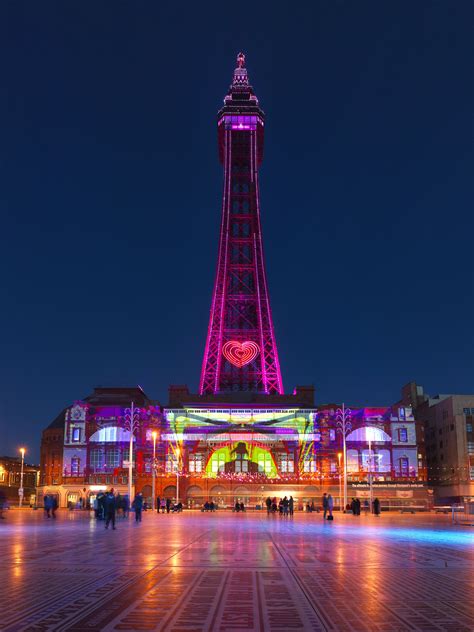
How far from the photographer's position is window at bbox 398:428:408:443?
366ft

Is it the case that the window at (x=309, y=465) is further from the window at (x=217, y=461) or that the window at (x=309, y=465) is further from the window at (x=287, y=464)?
the window at (x=217, y=461)

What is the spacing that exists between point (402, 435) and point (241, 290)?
37.9m

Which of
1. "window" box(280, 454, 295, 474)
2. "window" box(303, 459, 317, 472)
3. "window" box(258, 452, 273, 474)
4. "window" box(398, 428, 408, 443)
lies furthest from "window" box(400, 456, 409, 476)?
"window" box(258, 452, 273, 474)

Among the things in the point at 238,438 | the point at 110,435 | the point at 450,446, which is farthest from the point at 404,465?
the point at 110,435

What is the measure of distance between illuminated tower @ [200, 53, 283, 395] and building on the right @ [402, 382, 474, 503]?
26.0 m

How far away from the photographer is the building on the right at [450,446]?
102062mm

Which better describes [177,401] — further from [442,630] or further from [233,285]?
[442,630]

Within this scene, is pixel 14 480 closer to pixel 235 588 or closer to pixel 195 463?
pixel 195 463

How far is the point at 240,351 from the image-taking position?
120m

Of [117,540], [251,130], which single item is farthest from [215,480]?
[117,540]

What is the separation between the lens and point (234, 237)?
12800 centimetres

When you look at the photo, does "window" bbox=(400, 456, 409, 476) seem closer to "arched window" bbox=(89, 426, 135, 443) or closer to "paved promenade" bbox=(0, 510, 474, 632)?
"arched window" bbox=(89, 426, 135, 443)


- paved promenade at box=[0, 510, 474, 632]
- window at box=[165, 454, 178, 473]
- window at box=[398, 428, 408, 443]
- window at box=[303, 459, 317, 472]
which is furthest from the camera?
window at box=[398, 428, 408, 443]

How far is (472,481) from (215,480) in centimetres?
3568
